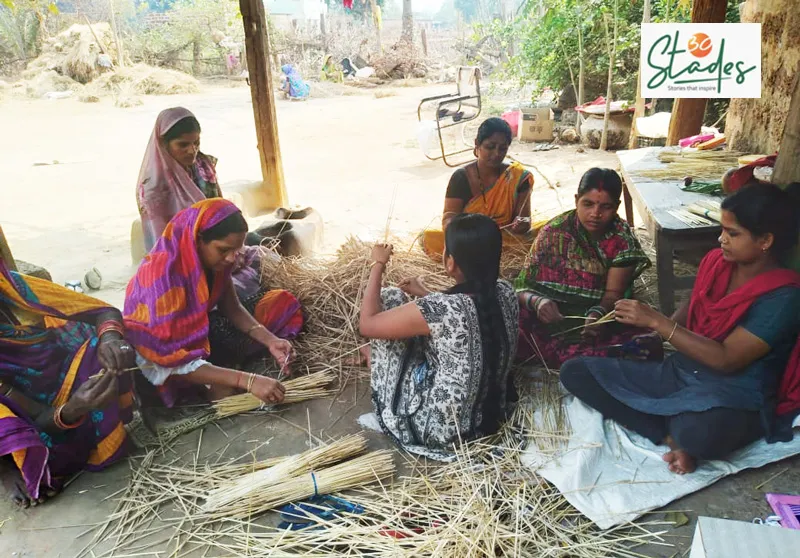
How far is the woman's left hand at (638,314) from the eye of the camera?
2178 millimetres

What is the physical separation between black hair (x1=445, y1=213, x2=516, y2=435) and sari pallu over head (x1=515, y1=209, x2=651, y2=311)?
0.81 metres

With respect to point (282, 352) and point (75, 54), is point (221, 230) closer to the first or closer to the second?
point (282, 352)

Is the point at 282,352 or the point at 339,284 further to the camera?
the point at 339,284

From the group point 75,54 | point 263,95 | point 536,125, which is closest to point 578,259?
point 263,95

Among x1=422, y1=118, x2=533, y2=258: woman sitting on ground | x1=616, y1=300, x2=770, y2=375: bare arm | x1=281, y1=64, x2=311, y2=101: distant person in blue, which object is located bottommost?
x1=616, y1=300, x2=770, y2=375: bare arm

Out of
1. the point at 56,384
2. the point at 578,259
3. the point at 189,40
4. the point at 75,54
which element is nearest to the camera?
the point at 56,384

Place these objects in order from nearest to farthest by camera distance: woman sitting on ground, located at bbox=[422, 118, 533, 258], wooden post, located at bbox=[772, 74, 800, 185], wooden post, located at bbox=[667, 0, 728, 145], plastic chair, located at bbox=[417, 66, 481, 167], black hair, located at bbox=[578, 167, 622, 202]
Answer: wooden post, located at bbox=[772, 74, 800, 185] < black hair, located at bbox=[578, 167, 622, 202] < woman sitting on ground, located at bbox=[422, 118, 533, 258] < wooden post, located at bbox=[667, 0, 728, 145] < plastic chair, located at bbox=[417, 66, 481, 167]

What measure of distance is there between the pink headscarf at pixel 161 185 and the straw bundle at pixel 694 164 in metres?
3.41

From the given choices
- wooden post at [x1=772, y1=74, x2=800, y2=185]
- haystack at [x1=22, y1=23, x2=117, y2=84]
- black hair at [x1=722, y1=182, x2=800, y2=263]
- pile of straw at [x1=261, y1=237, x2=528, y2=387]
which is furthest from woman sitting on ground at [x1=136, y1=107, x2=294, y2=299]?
haystack at [x1=22, y1=23, x2=117, y2=84]

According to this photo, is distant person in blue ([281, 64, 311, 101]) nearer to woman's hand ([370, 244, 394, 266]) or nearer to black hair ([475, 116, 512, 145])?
black hair ([475, 116, 512, 145])

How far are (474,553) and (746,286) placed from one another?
4.73 feet

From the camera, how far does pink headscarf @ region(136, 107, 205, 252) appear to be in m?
3.47

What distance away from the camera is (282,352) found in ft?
9.31

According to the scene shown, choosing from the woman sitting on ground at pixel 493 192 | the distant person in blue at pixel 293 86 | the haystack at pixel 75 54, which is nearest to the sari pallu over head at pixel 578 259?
the woman sitting on ground at pixel 493 192
